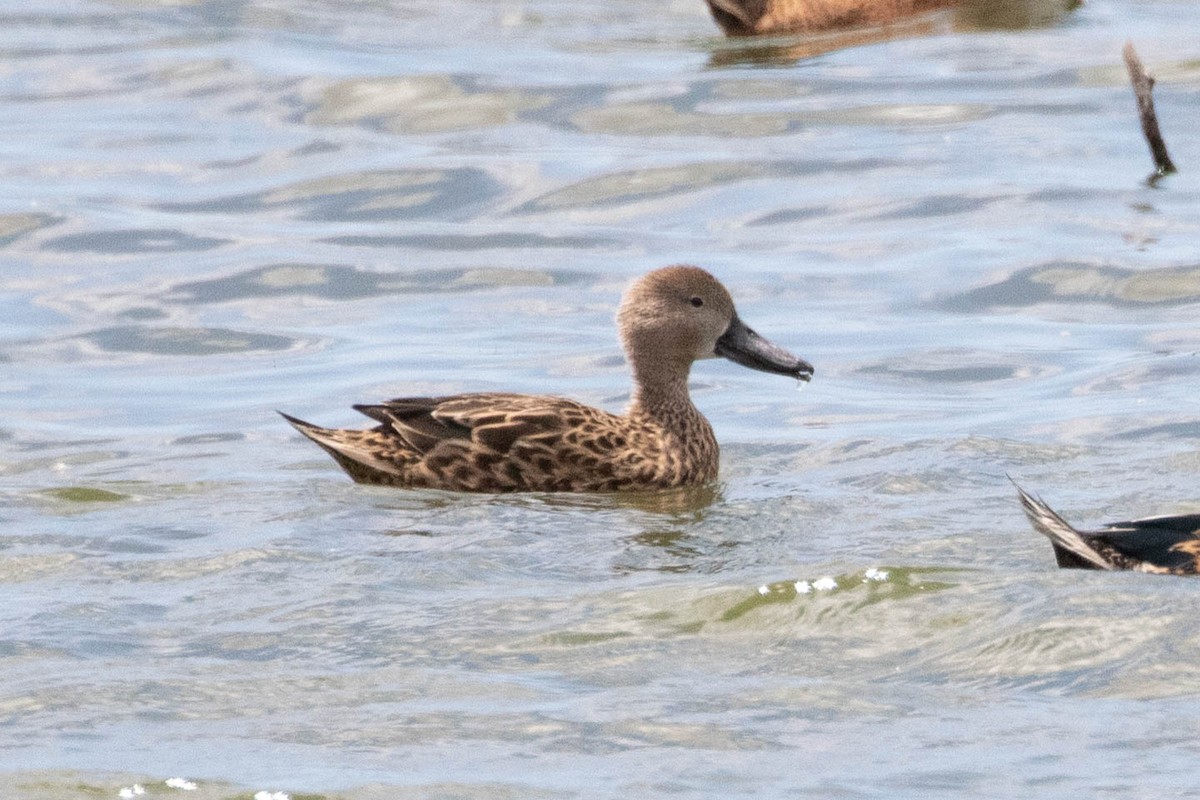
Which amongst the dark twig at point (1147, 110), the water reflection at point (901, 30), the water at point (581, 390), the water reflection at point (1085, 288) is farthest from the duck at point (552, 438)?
the water reflection at point (901, 30)

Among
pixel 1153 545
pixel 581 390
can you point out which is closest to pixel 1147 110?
pixel 581 390

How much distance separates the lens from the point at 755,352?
1156 centimetres

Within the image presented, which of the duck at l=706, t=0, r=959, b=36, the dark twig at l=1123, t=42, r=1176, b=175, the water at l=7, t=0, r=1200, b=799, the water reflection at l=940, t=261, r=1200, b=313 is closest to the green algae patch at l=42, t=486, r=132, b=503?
the water at l=7, t=0, r=1200, b=799

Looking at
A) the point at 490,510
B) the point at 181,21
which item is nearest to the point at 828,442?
the point at 490,510

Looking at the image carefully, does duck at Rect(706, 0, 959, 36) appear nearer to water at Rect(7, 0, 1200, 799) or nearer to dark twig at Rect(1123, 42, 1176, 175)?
water at Rect(7, 0, 1200, 799)

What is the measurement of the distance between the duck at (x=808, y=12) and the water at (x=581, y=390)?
19 cm

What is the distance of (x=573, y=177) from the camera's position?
18.3 metres

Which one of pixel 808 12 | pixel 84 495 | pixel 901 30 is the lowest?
pixel 84 495

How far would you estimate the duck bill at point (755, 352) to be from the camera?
11.5 m

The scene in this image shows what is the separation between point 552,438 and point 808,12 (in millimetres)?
11282

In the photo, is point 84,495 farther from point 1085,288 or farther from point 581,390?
point 1085,288

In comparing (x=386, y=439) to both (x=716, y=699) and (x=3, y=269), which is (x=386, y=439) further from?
(x=3, y=269)

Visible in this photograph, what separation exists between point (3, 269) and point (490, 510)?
6.94m

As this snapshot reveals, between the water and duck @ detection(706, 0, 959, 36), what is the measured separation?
7.6 inches
